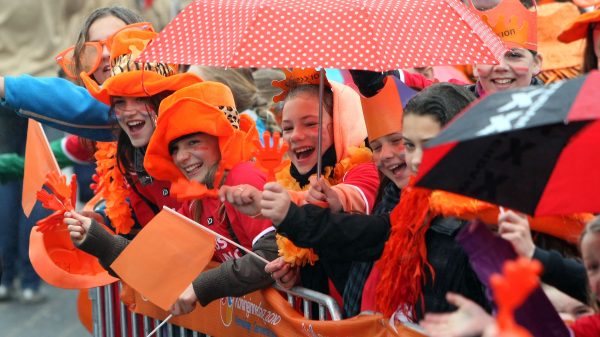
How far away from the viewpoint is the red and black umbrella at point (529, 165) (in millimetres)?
3285

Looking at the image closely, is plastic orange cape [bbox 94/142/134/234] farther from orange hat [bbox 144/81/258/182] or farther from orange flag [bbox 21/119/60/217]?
orange hat [bbox 144/81/258/182]

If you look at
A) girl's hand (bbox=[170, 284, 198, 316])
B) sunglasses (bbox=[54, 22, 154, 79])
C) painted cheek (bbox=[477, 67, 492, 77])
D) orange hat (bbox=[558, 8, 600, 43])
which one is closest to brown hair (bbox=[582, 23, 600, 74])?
orange hat (bbox=[558, 8, 600, 43])

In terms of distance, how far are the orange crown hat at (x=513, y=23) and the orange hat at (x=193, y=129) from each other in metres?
1.23

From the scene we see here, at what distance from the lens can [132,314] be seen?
21.0 feet

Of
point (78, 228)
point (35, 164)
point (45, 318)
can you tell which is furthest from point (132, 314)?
point (45, 318)

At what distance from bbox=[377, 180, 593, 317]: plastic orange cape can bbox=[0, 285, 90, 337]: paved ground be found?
4.58 meters

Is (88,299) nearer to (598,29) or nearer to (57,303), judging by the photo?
(57,303)

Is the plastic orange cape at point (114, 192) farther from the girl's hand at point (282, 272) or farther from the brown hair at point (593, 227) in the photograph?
the brown hair at point (593, 227)

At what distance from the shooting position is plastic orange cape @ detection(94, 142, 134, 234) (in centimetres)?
610

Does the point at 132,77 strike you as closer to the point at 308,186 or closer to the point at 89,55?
the point at 89,55

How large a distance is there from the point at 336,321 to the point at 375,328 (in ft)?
0.77

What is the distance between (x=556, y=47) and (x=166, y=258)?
3020mm

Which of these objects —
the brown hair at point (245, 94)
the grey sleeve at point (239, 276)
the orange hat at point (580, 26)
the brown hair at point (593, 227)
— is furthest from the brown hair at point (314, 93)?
the brown hair at point (245, 94)

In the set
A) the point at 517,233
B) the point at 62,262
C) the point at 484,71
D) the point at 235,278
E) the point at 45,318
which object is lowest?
the point at 45,318
